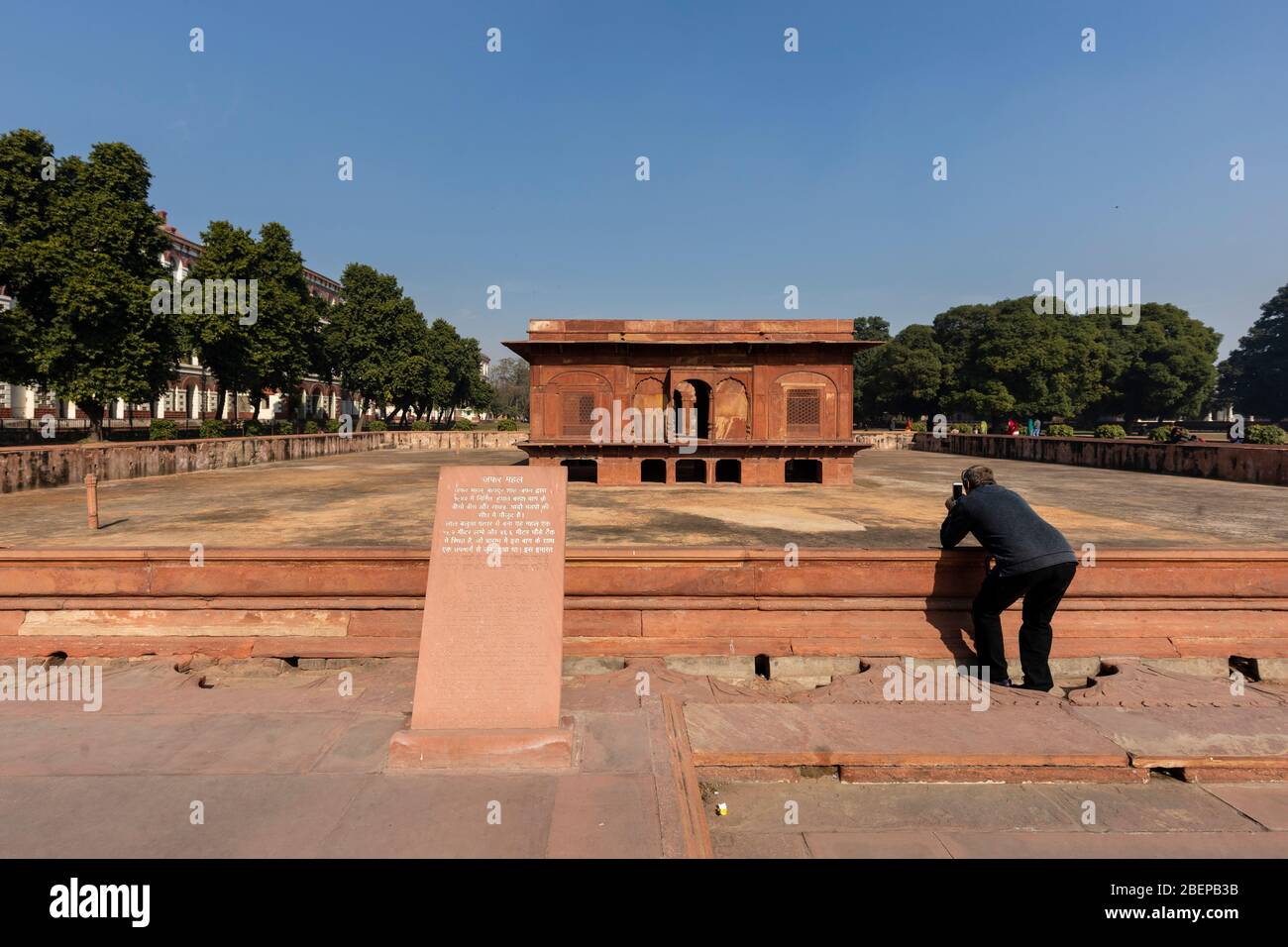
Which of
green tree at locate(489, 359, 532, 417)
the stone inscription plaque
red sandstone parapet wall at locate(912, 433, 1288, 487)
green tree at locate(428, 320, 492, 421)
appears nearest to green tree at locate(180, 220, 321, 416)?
green tree at locate(428, 320, 492, 421)

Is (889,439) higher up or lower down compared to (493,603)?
higher up

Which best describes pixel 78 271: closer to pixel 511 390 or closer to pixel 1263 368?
pixel 511 390

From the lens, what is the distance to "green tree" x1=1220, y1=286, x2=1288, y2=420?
73000 mm

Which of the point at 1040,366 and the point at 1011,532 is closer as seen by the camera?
the point at 1011,532

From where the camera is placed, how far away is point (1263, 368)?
2965 inches

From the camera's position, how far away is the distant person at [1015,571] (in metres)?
5.27

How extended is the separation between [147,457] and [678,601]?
20.4 m

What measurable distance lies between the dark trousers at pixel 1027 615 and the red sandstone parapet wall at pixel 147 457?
786 inches

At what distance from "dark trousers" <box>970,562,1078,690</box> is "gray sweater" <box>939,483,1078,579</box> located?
0.27 feet

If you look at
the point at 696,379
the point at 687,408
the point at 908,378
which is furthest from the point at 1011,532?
the point at 908,378

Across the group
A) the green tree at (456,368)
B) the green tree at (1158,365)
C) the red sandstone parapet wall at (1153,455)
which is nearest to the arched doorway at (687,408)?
the red sandstone parapet wall at (1153,455)

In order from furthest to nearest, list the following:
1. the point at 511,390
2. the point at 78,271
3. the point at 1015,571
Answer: the point at 511,390 < the point at 78,271 < the point at 1015,571

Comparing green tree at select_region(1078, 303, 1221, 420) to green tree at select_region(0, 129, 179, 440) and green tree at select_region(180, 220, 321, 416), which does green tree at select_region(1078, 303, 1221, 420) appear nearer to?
green tree at select_region(180, 220, 321, 416)

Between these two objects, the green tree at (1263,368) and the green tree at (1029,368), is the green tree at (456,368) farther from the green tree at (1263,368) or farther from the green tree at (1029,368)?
the green tree at (1263,368)
